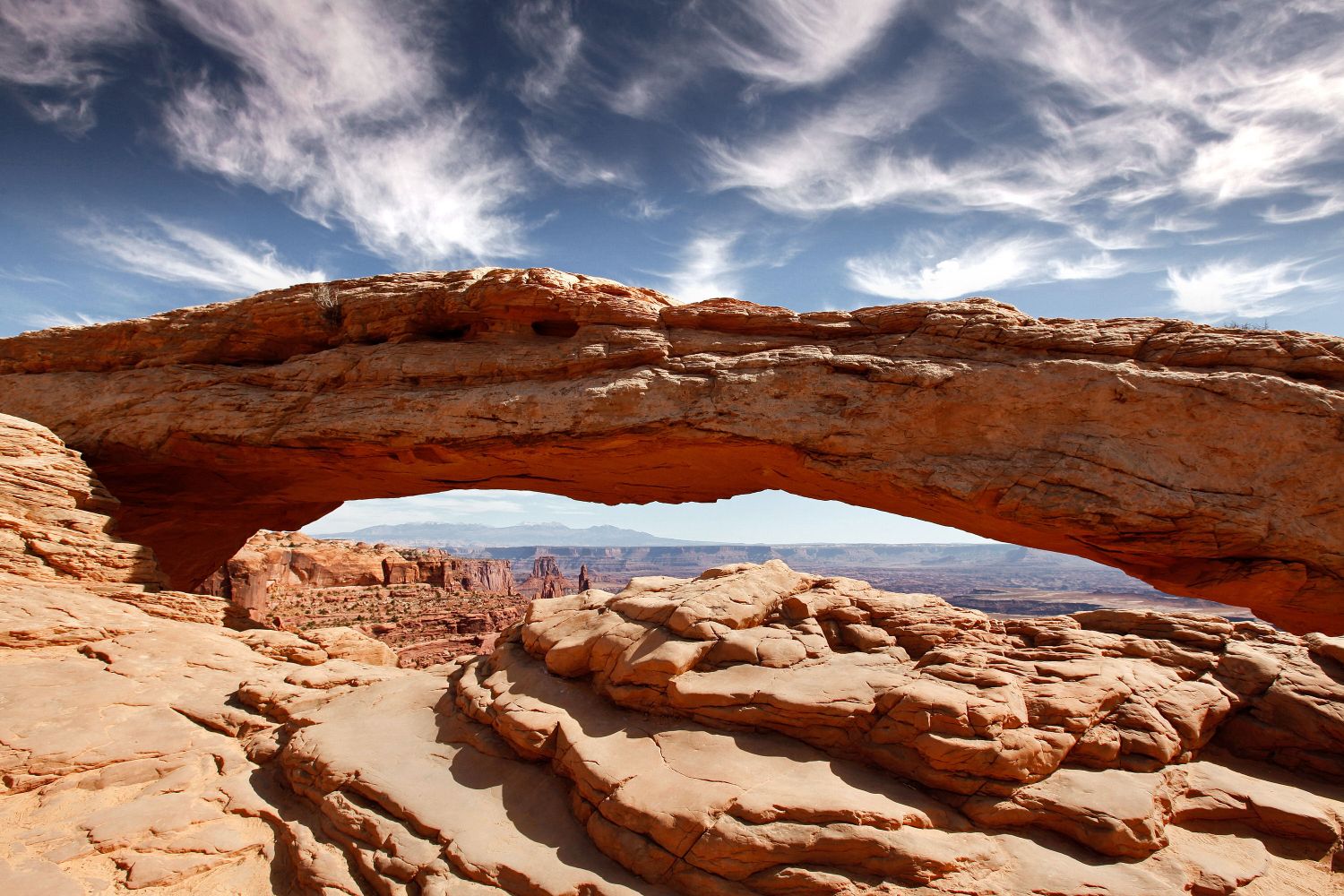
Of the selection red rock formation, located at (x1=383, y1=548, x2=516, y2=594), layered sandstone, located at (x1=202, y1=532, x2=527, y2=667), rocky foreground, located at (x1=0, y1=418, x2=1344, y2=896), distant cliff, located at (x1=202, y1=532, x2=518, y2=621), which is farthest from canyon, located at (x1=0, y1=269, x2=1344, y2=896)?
red rock formation, located at (x1=383, y1=548, x2=516, y2=594)

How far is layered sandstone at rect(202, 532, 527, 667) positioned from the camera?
33594 millimetres

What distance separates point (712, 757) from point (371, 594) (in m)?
43.7

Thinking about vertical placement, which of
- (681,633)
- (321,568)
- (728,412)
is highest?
(728,412)

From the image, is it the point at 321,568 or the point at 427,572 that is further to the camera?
the point at 427,572

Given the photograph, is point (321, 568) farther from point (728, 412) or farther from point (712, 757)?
point (712, 757)

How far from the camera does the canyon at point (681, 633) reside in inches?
261

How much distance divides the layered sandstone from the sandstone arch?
12.7 metres

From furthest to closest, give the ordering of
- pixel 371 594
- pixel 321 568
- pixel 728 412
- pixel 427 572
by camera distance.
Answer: pixel 427 572 < pixel 321 568 < pixel 371 594 < pixel 728 412

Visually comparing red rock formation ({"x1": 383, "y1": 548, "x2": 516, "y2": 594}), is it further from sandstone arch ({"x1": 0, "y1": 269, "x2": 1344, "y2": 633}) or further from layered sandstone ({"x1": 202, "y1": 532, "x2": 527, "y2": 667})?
sandstone arch ({"x1": 0, "y1": 269, "x2": 1344, "y2": 633})

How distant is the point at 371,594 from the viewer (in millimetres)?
45125

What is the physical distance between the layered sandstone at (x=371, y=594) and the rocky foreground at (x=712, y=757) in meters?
17.9

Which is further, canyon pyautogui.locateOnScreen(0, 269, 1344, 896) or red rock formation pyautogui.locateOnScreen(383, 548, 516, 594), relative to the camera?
red rock formation pyautogui.locateOnScreen(383, 548, 516, 594)

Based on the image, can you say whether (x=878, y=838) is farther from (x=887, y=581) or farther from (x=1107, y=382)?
(x=887, y=581)

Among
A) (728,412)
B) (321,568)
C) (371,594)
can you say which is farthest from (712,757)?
(321,568)
